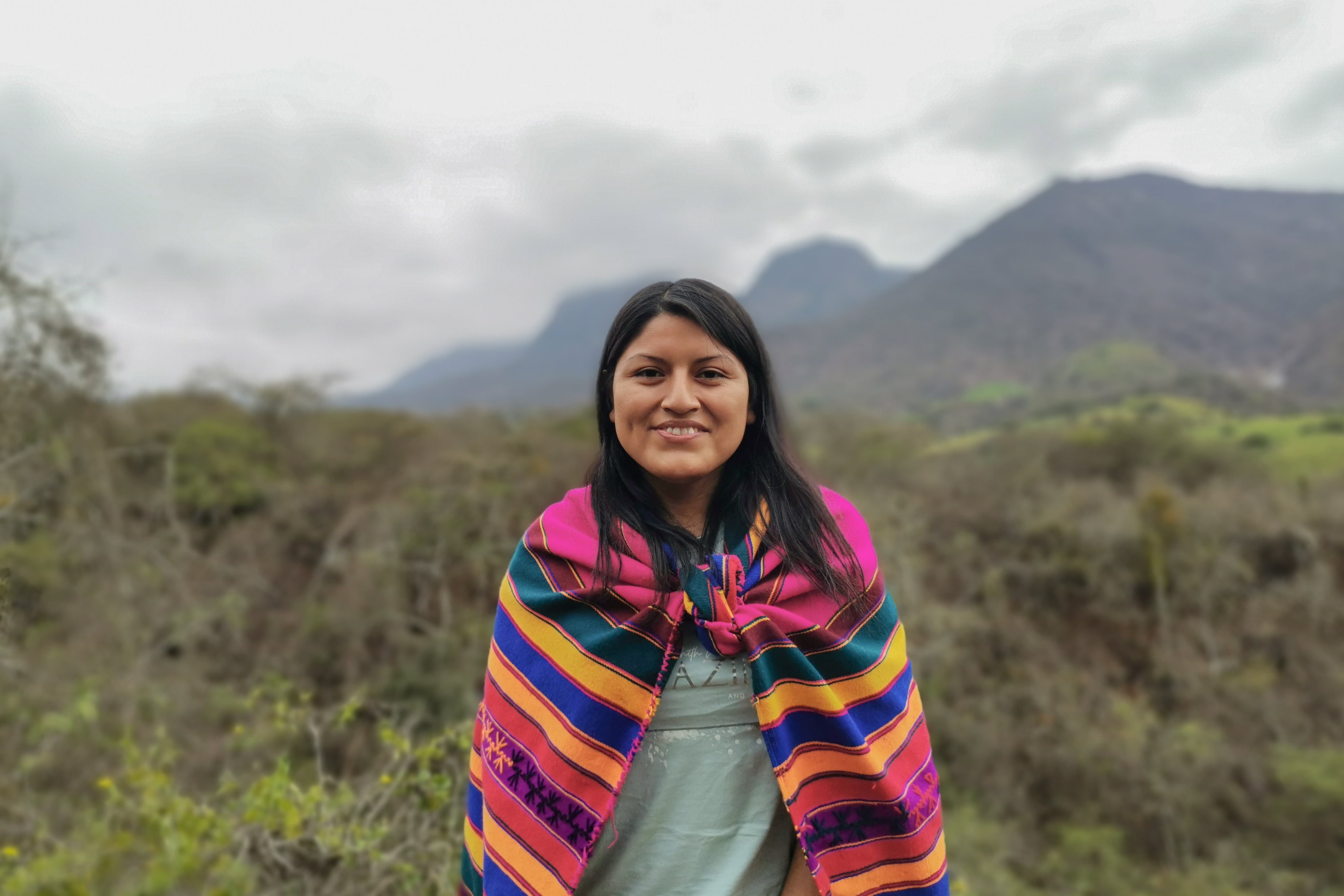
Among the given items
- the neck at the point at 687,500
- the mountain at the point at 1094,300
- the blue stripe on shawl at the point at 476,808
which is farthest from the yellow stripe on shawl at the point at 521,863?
the mountain at the point at 1094,300

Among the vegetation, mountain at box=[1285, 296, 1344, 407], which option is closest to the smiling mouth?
the vegetation

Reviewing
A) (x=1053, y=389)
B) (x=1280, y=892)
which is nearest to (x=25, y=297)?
(x=1280, y=892)

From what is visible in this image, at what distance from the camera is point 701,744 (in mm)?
1202

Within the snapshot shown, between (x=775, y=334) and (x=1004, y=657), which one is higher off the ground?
(x=775, y=334)

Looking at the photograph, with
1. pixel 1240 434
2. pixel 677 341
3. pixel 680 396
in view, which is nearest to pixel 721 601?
pixel 680 396

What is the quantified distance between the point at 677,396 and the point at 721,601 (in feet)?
1.20

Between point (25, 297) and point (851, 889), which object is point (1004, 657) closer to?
point (851, 889)

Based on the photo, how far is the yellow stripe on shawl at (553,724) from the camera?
3.90ft

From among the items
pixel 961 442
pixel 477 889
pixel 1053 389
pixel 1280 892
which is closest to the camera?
pixel 477 889

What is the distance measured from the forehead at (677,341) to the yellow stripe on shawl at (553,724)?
0.63 m

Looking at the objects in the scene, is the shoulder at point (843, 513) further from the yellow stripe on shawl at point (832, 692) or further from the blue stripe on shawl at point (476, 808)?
the blue stripe on shawl at point (476, 808)

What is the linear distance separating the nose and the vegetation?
2.47ft

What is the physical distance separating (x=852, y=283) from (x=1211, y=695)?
199 m

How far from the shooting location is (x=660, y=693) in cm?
121
